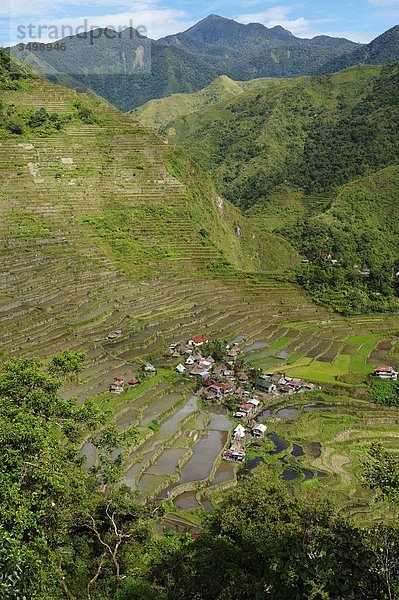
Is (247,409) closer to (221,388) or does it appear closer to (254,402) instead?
(254,402)

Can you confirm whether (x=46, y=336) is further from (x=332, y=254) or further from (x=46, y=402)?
(x=332, y=254)

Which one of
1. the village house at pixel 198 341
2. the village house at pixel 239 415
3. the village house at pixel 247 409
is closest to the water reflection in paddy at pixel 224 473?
the village house at pixel 239 415

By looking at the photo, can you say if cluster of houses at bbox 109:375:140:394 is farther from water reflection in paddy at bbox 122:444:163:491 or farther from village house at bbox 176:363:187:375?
water reflection in paddy at bbox 122:444:163:491

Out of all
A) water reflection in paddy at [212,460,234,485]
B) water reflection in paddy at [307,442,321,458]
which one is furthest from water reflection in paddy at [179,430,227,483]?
water reflection in paddy at [307,442,321,458]

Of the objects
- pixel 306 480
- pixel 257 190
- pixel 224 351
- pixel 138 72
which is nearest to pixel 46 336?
pixel 224 351

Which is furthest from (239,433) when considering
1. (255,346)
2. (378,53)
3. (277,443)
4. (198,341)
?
(378,53)

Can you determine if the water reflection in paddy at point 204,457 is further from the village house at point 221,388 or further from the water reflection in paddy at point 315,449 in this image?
the village house at point 221,388
